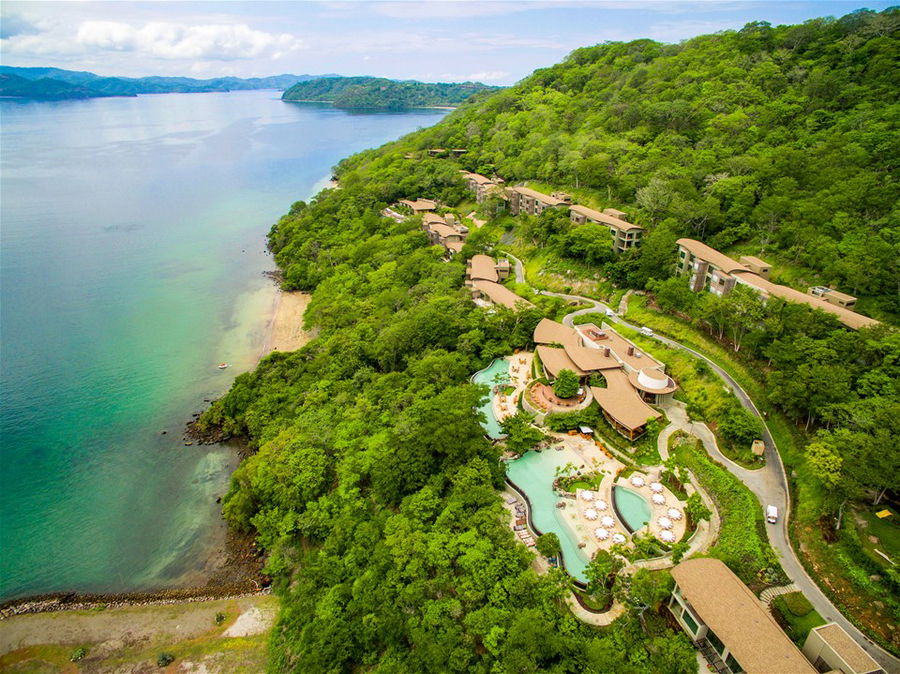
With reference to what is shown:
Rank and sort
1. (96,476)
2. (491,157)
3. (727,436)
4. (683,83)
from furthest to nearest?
(491,157)
(683,83)
(96,476)
(727,436)

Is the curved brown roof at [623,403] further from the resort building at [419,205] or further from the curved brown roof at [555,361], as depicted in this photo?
the resort building at [419,205]

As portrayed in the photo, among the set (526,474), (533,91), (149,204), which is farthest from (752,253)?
(149,204)

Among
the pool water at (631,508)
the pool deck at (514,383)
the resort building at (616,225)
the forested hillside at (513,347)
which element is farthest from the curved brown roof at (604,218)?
the pool water at (631,508)

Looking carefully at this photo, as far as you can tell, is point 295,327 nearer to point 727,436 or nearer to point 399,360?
point 399,360

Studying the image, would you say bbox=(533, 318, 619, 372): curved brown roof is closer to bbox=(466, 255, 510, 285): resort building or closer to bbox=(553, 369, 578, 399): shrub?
bbox=(553, 369, 578, 399): shrub

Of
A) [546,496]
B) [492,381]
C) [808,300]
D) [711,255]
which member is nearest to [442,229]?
[492,381]

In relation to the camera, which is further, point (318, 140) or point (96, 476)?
point (318, 140)

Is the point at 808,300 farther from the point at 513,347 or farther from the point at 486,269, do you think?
the point at 486,269
